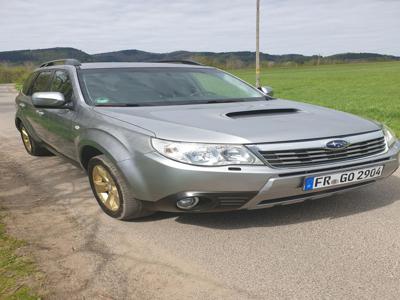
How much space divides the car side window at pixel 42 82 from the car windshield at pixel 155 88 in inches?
43.7

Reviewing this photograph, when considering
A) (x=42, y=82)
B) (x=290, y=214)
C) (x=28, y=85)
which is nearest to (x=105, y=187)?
(x=290, y=214)

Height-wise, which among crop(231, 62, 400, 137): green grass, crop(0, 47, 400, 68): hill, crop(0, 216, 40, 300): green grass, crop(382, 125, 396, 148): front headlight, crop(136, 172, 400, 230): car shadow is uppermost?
crop(382, 125, 396, 148): front headlight

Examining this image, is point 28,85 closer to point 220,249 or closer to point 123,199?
point 123,199

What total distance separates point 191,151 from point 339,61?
342 feet

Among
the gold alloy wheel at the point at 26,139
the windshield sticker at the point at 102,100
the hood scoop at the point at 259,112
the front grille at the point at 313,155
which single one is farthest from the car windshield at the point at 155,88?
the gold alloy wheel at the point at 26,139

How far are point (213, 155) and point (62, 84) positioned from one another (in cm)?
250

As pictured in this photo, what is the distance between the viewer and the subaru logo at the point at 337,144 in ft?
11.0

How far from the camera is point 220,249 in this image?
10.7ft

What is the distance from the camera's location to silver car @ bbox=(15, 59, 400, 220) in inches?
126

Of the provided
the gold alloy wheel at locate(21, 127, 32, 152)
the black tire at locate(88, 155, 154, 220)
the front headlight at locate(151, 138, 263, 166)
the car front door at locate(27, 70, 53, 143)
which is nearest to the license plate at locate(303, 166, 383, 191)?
the front headlight at locate(151, 138, 263, 166)

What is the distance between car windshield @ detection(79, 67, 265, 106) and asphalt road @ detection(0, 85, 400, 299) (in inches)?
43.4

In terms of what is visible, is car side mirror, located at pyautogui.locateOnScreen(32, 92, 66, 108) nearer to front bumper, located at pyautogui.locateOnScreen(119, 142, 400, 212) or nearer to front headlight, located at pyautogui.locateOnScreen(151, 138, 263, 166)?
front bumper, located at pyautogui.locateOnScreen(119, 142, 400, 212)

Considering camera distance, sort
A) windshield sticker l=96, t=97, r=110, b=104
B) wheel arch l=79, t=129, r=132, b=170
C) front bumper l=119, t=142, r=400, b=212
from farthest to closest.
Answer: windshield sticker l=96, t=97, r=110, b=104 < wheel arch l=79, t=129, r=132, b=170 < front bumper l=119, t=142, r=400, b=212

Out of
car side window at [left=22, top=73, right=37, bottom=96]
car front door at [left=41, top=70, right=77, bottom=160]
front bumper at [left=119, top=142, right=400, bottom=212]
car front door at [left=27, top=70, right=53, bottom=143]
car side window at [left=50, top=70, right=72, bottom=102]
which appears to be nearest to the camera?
front bumper at [left=119, top=142, right=400, bottom=212]
